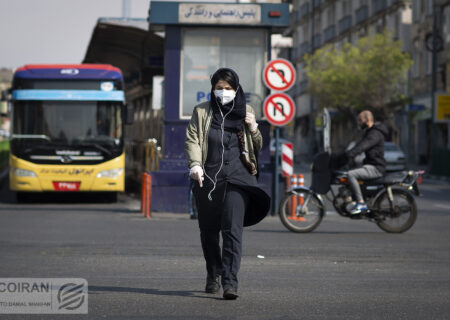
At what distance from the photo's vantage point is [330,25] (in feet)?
246

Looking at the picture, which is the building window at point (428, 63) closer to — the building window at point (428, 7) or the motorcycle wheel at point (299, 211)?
the building window at point (428, 7)

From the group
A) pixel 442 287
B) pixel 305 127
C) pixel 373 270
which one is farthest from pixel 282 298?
pixel 305 127

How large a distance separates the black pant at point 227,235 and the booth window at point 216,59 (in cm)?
1175

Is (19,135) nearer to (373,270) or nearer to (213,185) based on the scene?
(373,270)

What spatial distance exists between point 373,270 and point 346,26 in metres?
62.3

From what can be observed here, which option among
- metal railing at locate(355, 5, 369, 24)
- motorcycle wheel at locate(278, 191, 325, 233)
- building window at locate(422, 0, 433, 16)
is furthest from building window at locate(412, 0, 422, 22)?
motorcycle wheel at locate(278, 191, 325, 233)

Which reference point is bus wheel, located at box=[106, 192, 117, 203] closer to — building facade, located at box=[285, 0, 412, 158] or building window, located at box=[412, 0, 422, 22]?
building window, located at box=[412, 0, 422, 22]

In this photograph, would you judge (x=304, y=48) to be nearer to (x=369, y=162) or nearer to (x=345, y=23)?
(x=345, y=23)

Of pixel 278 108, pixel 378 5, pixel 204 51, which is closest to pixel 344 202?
pixel 278 108

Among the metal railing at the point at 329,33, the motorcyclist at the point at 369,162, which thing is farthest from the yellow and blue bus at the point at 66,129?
the metal railing at the point at 329,33

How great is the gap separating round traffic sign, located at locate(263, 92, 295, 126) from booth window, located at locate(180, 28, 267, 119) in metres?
1.05

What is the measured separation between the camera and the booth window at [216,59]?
64.1 feet

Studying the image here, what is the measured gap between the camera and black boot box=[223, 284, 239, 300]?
7.48m

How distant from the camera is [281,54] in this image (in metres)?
93.0
